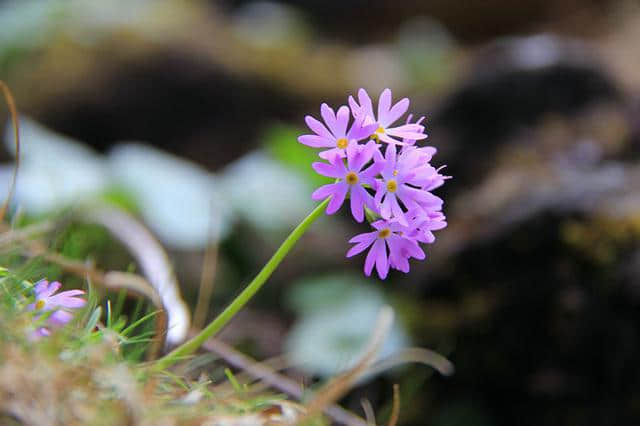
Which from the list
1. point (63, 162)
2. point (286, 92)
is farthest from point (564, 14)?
point (63, 162)

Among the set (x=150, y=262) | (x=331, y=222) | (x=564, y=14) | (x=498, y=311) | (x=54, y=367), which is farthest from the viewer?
(x=564, y=14)

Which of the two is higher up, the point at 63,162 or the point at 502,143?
the point at 502,143

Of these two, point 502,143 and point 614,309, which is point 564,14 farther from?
point 614,309

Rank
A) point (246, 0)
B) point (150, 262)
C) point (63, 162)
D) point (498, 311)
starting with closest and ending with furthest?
point (150, 262) < point (498, 311) < point (63, 162) < point (246, 0)

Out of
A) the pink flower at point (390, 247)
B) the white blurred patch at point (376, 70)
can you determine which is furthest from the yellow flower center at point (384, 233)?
the white blurred patch at point (376, 70)

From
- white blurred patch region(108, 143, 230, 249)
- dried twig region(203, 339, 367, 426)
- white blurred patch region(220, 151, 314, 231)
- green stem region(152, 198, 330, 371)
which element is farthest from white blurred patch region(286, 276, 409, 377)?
green stem region(152, 198, 330, 371)

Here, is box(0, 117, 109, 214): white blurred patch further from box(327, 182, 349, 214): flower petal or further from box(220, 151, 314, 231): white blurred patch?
box(327, 182, 349, 214): flower petal

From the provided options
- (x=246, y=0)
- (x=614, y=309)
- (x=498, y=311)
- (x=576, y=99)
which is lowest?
(x=498, y=311)

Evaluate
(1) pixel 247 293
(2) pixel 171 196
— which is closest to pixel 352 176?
(1) pixel 247 293
